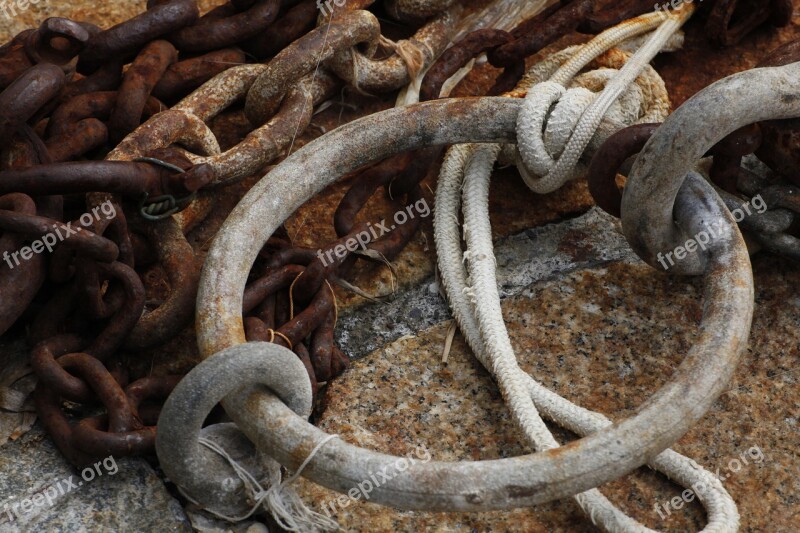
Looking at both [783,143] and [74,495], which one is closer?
[74,495]

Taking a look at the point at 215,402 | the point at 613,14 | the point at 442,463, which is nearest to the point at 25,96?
the point at 215,402

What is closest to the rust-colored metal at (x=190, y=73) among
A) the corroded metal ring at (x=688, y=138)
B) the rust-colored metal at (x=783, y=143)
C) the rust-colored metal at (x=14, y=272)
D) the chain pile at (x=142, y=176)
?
the chain pile at (x=142, y=176)

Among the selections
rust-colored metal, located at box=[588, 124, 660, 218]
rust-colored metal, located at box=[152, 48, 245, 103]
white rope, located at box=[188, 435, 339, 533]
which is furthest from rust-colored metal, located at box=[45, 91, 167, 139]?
rust-colored metal, located at box=[588, 124, 660, 218]

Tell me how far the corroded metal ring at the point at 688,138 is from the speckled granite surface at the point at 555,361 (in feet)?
0.64

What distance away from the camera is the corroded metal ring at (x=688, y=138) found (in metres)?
1.42

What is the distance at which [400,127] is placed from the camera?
164 centimetres

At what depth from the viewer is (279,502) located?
1.39 metres

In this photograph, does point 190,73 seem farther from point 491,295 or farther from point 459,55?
point 491,295

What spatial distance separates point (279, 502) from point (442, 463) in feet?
0.89

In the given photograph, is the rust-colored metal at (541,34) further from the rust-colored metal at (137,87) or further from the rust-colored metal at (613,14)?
the rust-colored metal at (137,87)

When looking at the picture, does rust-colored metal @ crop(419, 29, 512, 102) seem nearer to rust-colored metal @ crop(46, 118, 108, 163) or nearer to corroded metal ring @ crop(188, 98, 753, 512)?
corroded metal ring @ crop(188, 98, 753, 512)

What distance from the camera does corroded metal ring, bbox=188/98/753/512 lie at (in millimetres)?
1243

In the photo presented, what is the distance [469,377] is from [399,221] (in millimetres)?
325

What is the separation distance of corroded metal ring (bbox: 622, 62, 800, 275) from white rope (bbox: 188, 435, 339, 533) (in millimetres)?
654
